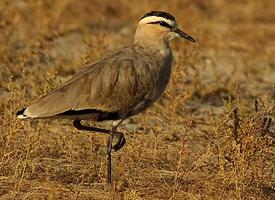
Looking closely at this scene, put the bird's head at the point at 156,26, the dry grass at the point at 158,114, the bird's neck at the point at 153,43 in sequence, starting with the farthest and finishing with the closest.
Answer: the bird's head at the point at 156,26 < the bird's neck at the point at 153,43 < the dry grass at the point at 158,114

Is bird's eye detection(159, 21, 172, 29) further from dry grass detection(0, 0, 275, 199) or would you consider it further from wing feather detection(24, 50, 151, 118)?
dry grass detection(0, 0, 275, 199)

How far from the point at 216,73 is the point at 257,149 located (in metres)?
4.74

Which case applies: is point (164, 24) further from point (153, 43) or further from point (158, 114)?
point (158, 114)

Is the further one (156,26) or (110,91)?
(156,26)

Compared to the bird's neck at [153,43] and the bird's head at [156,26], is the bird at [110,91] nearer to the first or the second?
the bird's neck at [153,43]

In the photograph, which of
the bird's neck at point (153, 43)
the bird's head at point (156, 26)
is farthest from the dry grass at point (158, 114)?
the bird's head at point (156, 26)

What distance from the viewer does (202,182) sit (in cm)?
615

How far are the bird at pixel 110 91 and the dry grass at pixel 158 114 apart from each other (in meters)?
0.37

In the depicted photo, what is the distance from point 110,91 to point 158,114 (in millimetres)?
2318

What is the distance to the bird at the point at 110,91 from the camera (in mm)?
5926

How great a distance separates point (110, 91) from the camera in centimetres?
608

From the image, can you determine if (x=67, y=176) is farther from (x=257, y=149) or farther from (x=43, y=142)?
(x=257, y=149)

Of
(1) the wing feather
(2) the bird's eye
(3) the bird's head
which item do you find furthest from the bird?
(2) the bird's eye

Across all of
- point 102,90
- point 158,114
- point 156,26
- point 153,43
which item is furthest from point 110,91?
point 158,114
